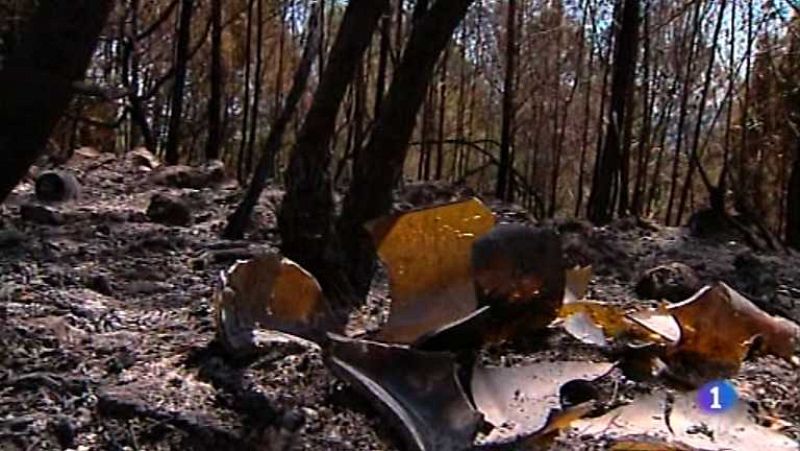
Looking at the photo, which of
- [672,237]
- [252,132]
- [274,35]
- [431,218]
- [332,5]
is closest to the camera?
[431,218]

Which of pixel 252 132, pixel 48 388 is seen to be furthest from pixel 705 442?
pixel 252 132

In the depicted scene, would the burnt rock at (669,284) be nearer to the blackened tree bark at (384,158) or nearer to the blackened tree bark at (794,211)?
the blackened tree bark at (384,158)

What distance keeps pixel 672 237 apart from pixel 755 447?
3.08m

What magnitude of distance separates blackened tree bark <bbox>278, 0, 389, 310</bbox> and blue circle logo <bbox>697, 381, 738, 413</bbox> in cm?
97

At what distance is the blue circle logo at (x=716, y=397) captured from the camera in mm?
2458

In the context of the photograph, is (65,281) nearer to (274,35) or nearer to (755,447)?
(755,447)

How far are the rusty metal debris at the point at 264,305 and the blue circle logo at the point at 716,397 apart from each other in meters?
0.84

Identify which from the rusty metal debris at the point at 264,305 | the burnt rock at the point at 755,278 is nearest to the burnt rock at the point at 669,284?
the burnt rock at the point at 755,278

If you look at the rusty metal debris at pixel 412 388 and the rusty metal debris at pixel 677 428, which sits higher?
the rusty metal debris at pixel 412 388

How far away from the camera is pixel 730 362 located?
270cm

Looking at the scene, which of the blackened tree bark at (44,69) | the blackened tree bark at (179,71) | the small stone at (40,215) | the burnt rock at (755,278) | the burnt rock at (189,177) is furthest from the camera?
the blackened tree bark at (179,71)

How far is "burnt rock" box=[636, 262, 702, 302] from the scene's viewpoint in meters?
3.49

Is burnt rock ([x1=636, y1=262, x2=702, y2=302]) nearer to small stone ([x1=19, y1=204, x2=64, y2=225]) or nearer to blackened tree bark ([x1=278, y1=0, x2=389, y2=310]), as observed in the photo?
blackened tree bark ([x1=278, y1=0, x2=389, y2=310])

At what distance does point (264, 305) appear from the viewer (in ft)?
8.15
